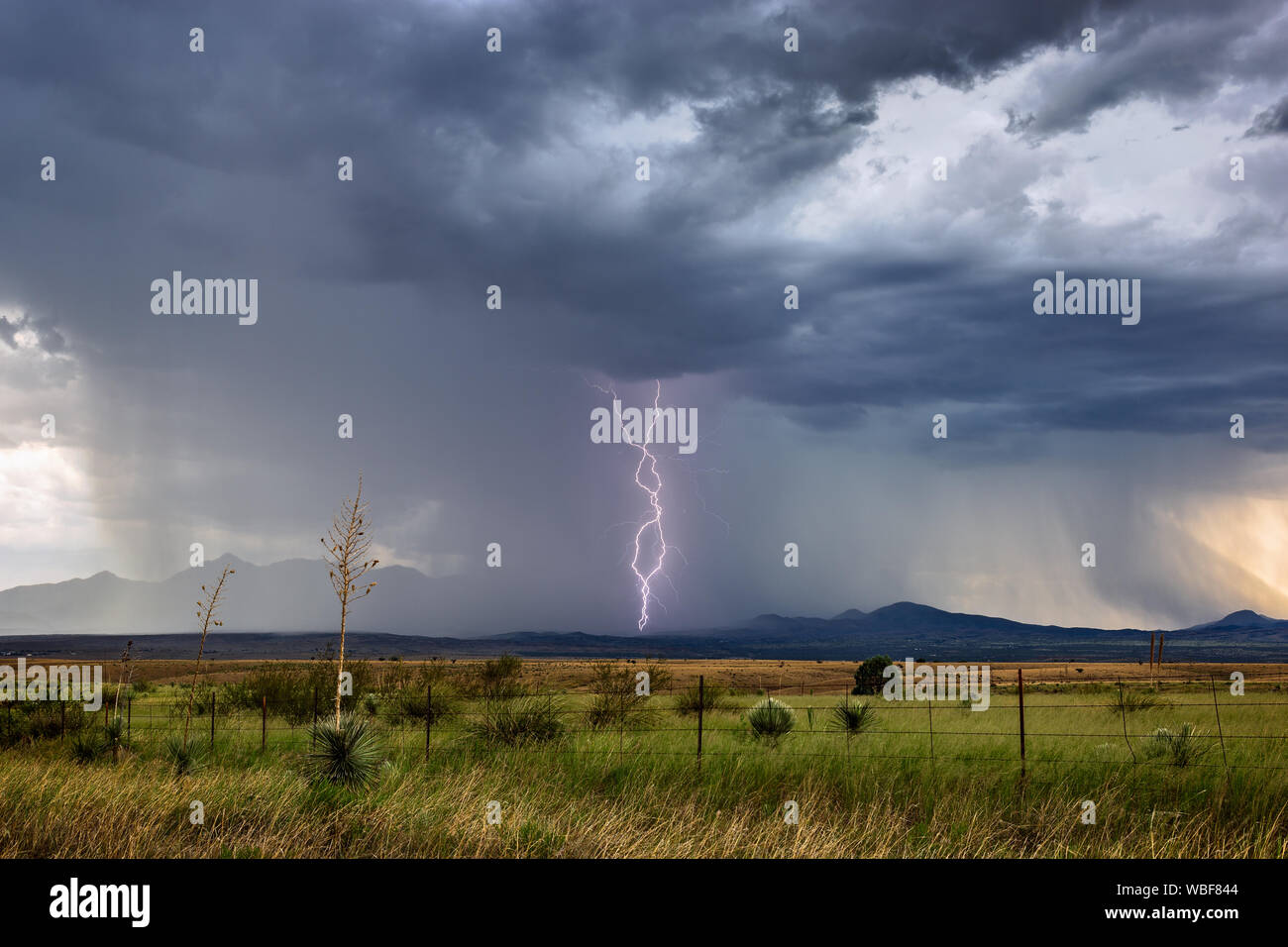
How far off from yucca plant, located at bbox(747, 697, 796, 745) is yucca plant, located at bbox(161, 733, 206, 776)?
13086mm

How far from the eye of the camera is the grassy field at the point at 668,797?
9734mm

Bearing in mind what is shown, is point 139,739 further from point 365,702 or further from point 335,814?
point 335,814

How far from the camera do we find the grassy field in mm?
9734

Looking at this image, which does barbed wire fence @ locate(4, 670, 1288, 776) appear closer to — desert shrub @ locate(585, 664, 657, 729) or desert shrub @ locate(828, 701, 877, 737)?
desert shrub @ locate(585, 664, 657, 729)

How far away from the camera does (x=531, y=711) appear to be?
20.6 meters

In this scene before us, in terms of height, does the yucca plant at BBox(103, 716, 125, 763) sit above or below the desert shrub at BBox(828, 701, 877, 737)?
above

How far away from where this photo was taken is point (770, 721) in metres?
22.3

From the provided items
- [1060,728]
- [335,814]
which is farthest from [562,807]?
[1060,728]

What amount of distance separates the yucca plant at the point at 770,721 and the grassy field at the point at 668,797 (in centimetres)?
36

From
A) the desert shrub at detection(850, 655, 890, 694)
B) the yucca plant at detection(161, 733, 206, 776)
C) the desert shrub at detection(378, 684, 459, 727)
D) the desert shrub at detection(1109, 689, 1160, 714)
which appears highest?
the yucca plant at detection(161, 733, 206, 776)

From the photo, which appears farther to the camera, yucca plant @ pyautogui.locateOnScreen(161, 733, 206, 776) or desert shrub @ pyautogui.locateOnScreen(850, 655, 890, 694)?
desert shrub @ pyautogui.locateOnScreen(850, 655, 890, 694)

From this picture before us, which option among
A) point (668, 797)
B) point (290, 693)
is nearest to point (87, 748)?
point (290, 693)

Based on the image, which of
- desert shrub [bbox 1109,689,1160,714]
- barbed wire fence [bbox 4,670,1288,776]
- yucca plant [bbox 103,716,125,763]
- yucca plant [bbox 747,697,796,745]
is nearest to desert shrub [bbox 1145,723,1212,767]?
barbed wire fence [bbox 4,670,1288,776]

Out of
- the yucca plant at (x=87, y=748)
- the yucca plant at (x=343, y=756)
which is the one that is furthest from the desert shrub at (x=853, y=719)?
the yucca plant at (x=87, y=748)
